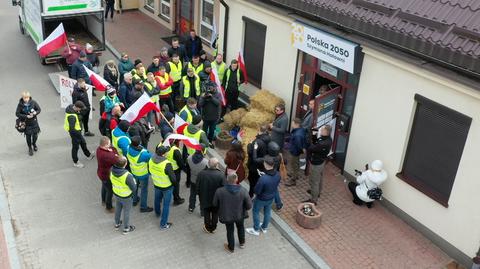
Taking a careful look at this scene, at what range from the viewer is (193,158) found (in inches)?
374

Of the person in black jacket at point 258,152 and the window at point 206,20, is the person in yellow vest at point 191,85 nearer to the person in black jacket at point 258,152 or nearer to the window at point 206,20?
the person in black jacket at point 258,152

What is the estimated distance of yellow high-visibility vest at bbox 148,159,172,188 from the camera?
A: 9.12 m

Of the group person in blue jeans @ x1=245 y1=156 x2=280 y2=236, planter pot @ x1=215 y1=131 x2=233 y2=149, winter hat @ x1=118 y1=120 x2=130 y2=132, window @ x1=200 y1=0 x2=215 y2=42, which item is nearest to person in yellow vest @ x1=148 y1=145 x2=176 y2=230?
winter hat @ x1=118 y1=120 x2=130 y2=132

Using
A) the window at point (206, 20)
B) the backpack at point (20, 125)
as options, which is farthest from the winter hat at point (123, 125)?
the window at point (206, 20)

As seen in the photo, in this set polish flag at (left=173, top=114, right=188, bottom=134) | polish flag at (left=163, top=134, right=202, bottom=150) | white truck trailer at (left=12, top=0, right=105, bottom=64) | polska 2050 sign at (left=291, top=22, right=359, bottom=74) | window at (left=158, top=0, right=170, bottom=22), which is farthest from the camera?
window at (left=158, top=0, right=170, bottom=22)

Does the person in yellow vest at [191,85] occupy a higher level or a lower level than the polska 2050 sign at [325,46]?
lower

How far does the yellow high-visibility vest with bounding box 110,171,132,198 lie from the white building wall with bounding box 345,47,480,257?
16.4 ft

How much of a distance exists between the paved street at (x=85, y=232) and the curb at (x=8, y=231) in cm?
10

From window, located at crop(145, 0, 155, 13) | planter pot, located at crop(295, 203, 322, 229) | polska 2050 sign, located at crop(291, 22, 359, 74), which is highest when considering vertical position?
polska 2050 sign, located at crop(291, 22, 359, 74)

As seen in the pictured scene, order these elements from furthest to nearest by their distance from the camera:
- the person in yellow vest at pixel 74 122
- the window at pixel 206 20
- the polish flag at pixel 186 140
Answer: the window at pixel 206 20, the person in yellow vest at pixel 74 122, the polish flag at pixel 186 140

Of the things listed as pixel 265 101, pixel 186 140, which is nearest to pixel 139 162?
pixel 186 140

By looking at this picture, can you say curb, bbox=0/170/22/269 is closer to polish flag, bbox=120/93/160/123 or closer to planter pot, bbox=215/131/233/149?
polish flag, bbox=120/93/160/123

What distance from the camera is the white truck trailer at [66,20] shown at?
16141 mm

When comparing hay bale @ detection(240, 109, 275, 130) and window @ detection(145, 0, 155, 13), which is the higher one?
hay bale @ detection(240, 109, 275, 130)
